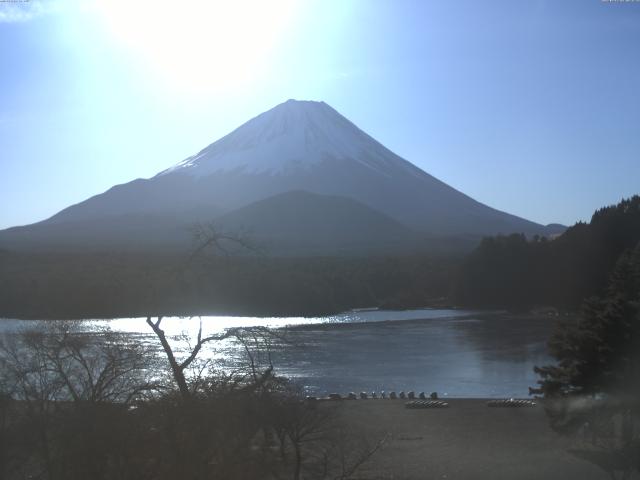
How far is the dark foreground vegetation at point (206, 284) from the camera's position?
21.1 feet

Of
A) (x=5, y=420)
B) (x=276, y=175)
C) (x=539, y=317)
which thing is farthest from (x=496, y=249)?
(x=276, y=175)

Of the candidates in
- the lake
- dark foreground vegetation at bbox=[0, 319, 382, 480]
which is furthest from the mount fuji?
dark foreground vegetation at bbox=[0, 319, 382, 480]

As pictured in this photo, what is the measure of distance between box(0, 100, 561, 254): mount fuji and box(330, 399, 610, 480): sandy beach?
132 ft

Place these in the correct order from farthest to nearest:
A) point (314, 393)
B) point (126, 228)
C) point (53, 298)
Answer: point (126, 228)
point (314, 393)
point (53, 298)

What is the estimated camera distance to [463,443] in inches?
442

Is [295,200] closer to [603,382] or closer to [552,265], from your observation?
[552,265]

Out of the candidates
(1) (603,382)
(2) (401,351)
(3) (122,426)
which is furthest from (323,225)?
(3) (122,426)

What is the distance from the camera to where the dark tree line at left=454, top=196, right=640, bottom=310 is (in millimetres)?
31281

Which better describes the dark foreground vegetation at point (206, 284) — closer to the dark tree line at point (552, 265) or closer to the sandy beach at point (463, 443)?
the sandy beach at point (463, 443)

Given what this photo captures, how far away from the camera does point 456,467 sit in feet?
31.8

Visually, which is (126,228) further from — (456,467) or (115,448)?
(115,448)

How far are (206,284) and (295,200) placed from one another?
212 feet

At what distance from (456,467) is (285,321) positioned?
22.0 meters

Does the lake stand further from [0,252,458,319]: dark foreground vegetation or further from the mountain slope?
the mountain slope
